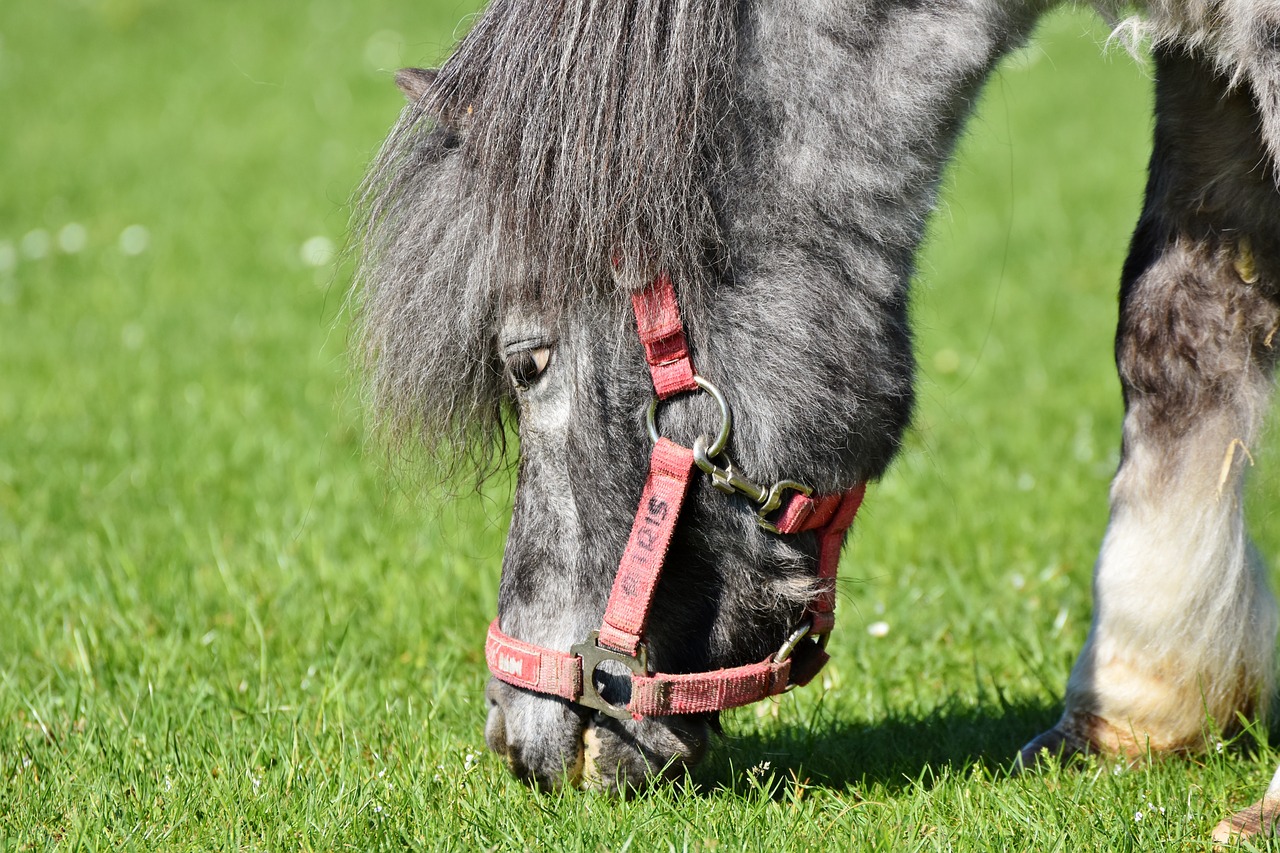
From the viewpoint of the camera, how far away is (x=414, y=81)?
8.48 feet

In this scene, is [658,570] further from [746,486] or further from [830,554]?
[830,554]

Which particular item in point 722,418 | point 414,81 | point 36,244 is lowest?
point 36,244

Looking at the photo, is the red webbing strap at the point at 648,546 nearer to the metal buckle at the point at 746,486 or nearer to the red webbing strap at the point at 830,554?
the metal buckle at the point at 746,486

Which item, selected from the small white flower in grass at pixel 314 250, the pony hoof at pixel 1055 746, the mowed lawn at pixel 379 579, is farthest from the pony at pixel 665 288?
the small white flower in grass at pixel 314 250

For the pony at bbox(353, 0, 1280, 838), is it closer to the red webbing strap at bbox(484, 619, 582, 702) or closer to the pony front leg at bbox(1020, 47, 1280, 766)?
the red webbing strap at bbox(484, 619, 582, 702)

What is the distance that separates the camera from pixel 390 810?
256 centimetres

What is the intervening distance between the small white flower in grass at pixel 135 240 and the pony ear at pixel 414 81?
6318mm

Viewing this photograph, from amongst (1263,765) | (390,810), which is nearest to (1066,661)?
(1263,765)

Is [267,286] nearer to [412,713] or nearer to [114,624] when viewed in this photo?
[114,624]

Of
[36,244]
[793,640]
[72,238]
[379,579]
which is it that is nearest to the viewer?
[793,640]

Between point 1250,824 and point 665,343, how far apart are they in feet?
4.36

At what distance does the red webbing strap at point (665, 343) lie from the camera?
7.69ft

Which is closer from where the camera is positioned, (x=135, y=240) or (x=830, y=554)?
(x=830, y=554)

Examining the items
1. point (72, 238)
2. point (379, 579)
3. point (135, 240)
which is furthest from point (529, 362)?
point (72, 238)
